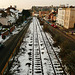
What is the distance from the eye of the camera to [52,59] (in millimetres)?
13344

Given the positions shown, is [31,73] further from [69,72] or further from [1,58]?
[1,58]

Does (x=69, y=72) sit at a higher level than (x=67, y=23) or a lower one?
lower

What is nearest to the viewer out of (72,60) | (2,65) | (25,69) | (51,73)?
(72,60)

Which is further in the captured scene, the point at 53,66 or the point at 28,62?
the point at 28,62

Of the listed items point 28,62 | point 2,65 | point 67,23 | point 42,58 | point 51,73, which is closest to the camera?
point 51,73

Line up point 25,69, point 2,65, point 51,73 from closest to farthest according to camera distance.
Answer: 1. point 51,73
2. point 25,69
3. point 2,65

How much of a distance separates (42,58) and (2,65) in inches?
212

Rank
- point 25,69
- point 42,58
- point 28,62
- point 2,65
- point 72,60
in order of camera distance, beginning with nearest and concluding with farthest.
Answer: point 72,60, point 25,69, point 2,65, point 28,62, point 42,58

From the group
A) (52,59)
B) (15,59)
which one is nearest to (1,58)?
(15,59)

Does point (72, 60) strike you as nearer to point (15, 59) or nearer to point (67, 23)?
point (15, 59)

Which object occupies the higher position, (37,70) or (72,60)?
(72,60)

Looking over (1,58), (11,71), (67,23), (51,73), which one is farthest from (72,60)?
(67,23)

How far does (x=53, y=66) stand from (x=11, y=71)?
→ 4900 millimetres

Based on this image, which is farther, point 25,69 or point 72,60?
point 25,69
